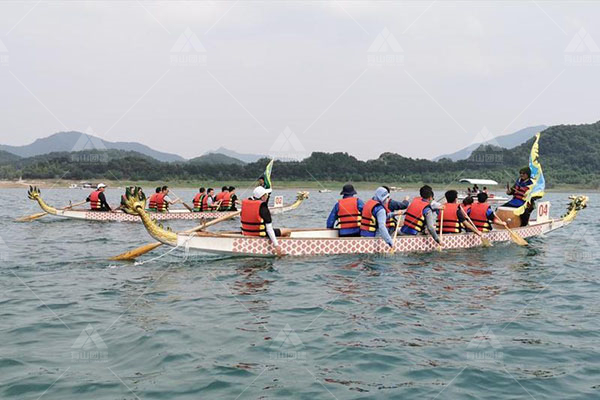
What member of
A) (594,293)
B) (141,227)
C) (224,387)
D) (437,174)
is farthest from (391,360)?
(437,174)

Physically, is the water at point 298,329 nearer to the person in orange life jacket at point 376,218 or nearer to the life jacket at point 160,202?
the person in orange life jacket at point 376,218

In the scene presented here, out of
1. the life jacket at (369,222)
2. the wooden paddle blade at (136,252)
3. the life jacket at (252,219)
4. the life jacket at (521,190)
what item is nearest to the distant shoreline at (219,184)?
the life jacket at (521,190)

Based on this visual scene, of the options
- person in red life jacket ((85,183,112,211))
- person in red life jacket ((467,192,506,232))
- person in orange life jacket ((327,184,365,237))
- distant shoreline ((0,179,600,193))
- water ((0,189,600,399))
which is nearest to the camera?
water ((0,189,600,399))

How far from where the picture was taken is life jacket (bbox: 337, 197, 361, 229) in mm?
15258

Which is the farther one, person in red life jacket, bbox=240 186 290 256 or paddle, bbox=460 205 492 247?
paddle, bbox=460 205 492 247

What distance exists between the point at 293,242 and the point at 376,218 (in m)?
2.70

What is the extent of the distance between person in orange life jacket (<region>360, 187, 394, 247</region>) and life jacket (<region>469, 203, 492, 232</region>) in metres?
3.80

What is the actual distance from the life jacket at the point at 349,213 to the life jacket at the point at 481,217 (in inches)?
185

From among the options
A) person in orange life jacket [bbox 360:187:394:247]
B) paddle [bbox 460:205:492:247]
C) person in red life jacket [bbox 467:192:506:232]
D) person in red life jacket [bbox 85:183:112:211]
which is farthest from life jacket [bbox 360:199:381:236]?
person in red life jacket [bbox 85:183:112:211]

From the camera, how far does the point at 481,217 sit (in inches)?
678

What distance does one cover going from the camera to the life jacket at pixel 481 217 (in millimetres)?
17188

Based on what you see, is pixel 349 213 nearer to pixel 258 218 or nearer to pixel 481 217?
pixel 258 218

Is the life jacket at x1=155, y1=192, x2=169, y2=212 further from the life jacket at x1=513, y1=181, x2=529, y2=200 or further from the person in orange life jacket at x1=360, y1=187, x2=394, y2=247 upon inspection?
the life jacket at x1=513, y1=181, x2=529, y2=200

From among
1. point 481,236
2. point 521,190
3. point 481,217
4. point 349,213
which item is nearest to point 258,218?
point 349,213
